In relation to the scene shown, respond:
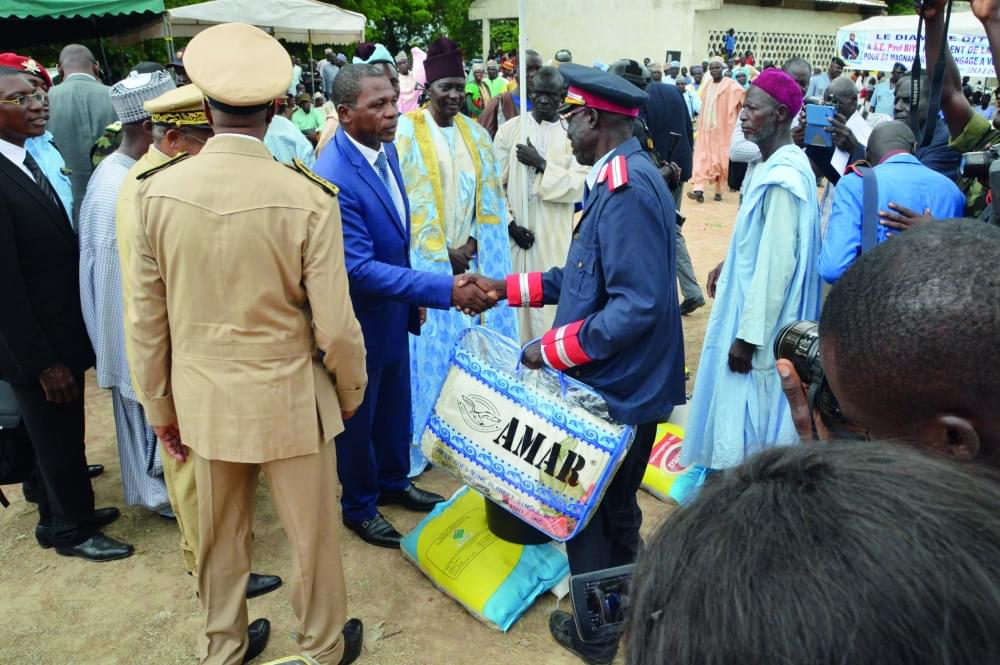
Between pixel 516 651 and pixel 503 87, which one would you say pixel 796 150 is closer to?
pixel 516 651

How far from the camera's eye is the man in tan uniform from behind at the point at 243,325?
6.70 ft

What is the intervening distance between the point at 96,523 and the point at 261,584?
96 cm

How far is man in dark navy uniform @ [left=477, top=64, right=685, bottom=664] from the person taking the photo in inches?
90.7

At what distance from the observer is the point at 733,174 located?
509 centimetres

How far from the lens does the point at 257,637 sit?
2.74 m

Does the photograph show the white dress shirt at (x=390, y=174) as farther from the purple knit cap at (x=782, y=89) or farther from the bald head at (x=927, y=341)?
the bald head at (x=927, y=341)

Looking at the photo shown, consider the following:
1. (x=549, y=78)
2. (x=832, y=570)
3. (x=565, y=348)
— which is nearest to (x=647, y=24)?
(x=549, y=78)

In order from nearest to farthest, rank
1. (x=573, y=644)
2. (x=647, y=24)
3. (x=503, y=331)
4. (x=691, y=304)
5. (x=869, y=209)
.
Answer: (x=573, y=644) < (x=869, y=209) < (x=503, y=331) < (x=691, y=304) < (x=647, y=24)

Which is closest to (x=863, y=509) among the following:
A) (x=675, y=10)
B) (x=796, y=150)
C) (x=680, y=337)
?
(x=680, y=337)

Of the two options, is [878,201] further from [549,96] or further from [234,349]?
[549,96]

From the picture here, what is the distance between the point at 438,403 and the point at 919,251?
1.88 metres

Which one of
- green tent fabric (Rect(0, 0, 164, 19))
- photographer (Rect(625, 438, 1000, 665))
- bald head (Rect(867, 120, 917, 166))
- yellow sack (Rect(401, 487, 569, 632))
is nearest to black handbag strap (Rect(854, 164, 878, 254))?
bald head (Rect(867, 120, 917, 166))

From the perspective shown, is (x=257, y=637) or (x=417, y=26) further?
(x=417, y=26)

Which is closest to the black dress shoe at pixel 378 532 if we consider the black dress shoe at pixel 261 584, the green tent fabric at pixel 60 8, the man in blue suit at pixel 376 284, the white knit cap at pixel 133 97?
the man in blue suit at pixel 376 284
